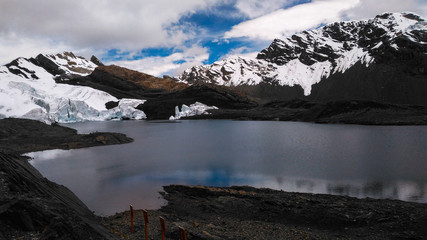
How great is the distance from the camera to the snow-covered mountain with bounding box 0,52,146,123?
3103 inches

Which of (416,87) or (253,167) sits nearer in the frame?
(253,167)

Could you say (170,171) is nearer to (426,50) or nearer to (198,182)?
(198,182)

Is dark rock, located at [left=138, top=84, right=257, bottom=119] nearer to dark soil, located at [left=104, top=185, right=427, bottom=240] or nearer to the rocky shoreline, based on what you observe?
the rocky shoreline

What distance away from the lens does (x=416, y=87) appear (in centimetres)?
13975

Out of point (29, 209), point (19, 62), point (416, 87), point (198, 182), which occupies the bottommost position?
point (198, 182)

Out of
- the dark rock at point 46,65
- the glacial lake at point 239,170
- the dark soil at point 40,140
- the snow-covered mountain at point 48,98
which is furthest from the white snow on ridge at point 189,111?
the glacial lake at point 239,170

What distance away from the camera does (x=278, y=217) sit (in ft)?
43.2

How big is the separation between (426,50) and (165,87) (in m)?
147

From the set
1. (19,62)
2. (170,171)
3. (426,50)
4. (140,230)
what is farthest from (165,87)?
(140,230)

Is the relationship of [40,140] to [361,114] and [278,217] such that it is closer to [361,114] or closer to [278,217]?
[278,217]

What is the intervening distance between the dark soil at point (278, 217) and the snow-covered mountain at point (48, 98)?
71189 millimetres

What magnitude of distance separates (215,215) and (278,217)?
277cm

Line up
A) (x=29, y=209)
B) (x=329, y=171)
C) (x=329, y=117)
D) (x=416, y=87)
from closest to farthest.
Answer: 1. (x=29, y=209)
2. (x=329, y=171)
3. (x=329, y=117)
4. (x=416, y=87)

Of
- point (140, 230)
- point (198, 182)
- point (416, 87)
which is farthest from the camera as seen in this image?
point (416, 87)
